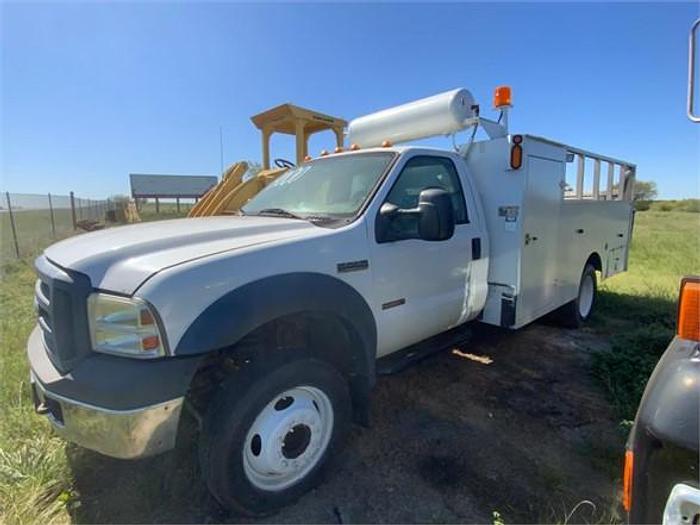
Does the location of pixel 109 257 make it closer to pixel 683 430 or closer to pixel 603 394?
pixel 683 430

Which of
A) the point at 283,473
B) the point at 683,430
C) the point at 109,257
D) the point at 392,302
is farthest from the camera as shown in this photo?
the point at 392,302

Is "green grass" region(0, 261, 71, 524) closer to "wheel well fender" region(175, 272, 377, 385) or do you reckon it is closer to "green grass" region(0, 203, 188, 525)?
"green grass" region(0, 203, 188, 525)

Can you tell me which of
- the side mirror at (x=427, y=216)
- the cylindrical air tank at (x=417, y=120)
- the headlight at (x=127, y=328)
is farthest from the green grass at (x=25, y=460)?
the cylindrical air tank at (x=417, y=120)

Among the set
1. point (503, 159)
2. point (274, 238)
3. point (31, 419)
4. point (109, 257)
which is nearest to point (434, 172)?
point (503, 159)

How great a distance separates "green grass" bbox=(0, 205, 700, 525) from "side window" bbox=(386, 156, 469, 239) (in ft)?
7.19

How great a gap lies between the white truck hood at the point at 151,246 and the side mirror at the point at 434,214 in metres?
0.68

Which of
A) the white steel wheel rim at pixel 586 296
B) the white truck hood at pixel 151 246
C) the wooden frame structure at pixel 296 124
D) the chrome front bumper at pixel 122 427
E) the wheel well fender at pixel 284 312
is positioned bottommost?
the white steel wheel rim at pixel 586 296

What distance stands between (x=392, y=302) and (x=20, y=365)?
11.7ft

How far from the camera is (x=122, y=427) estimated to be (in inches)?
73.2

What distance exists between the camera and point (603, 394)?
379 cm

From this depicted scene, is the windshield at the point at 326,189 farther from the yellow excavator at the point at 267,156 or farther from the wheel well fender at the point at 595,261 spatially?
the wheel well fender at the point at 595,261

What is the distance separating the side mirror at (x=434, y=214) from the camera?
2697mm

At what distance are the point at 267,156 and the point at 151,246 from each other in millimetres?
5645

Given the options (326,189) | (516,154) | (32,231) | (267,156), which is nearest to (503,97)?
(516,154)
